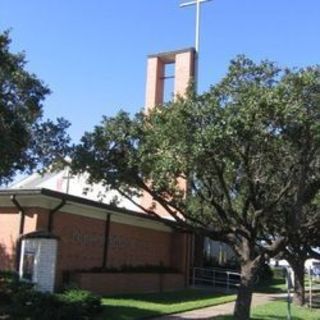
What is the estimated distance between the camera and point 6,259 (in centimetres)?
2375

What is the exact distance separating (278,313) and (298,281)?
5172mm

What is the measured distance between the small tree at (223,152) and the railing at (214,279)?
16064 mm

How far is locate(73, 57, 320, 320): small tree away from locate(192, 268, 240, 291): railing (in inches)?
632

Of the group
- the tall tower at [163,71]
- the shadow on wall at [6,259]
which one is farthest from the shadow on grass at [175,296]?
the tall tower at [163,71]

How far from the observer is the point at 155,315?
785 inches

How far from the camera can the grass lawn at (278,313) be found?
69.3 feet

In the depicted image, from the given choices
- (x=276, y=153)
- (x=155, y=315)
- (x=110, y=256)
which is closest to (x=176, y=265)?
(x=110, y=256)

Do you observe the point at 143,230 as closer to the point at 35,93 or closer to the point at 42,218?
the point at 42,218

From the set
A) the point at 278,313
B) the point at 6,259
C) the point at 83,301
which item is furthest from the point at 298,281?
the point at 83,301

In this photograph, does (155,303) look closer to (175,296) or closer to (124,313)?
(175,296)

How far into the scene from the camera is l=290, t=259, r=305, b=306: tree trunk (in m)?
27.1

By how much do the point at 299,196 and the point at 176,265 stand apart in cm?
1766

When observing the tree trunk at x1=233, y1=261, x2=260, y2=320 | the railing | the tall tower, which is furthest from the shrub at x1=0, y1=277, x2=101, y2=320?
the tall tower

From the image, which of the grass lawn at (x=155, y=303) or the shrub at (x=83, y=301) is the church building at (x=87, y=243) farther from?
the grass lawn at (x=155, y=303)
